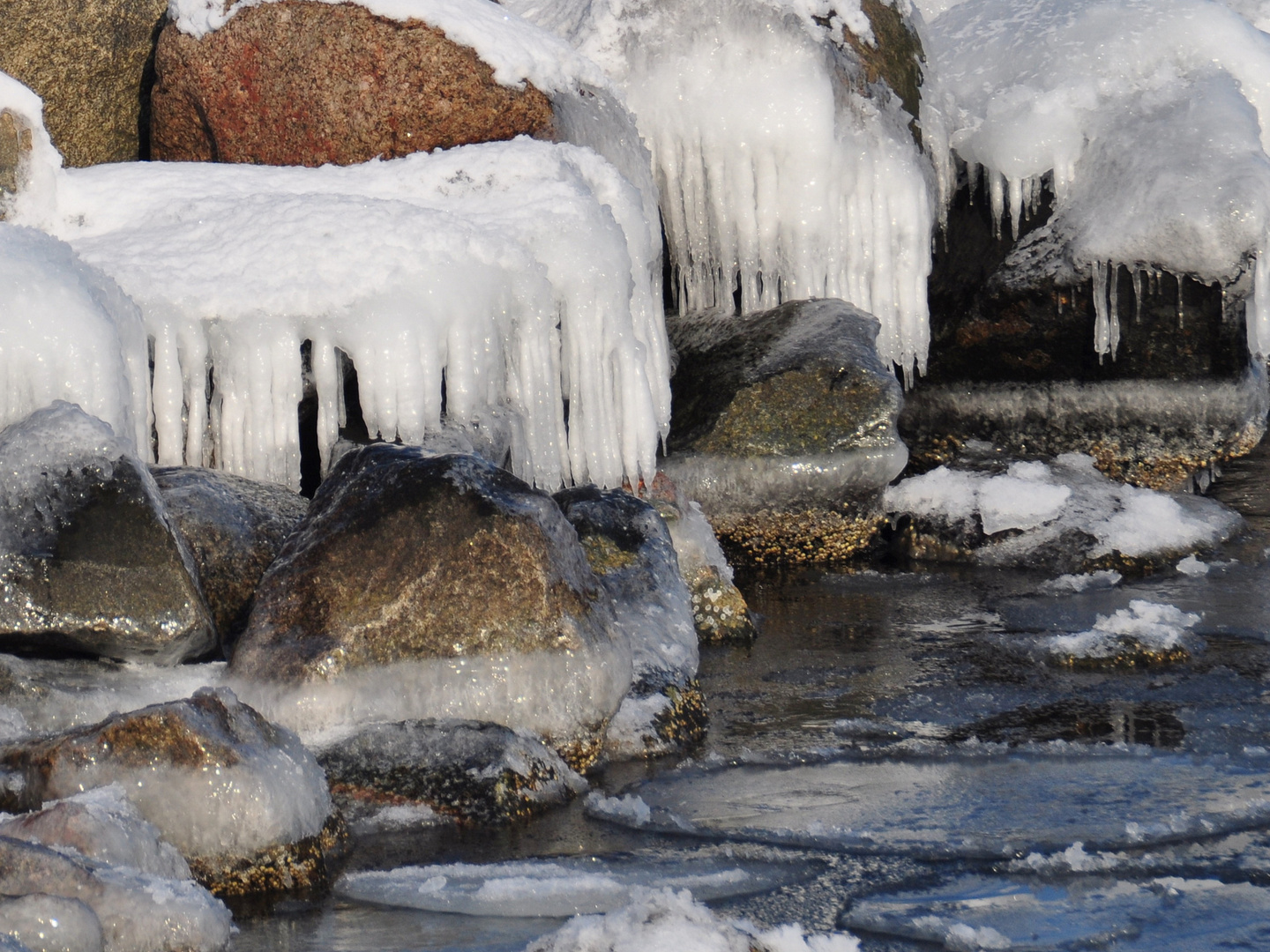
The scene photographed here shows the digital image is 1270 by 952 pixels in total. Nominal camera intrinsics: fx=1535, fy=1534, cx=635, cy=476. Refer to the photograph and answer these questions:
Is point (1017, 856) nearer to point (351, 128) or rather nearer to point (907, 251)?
point (351, 128)

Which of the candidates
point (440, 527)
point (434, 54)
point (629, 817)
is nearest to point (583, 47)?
point (434, 54)

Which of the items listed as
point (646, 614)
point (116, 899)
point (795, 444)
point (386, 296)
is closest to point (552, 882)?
point (116, 899)

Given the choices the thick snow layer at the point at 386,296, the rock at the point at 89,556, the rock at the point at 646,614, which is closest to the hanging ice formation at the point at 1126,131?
the thick snow layer at the point at 386,296

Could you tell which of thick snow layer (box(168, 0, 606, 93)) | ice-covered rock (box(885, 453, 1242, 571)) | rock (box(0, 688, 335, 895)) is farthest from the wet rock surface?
ice-covered rock (box(885, 453, 1242, 571))

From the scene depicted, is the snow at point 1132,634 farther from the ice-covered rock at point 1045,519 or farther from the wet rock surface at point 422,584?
the wet rock surface at point 422,584

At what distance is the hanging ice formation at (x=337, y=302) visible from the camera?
489 cm

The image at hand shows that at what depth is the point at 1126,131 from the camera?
8031 millimetres

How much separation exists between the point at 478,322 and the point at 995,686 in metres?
2.12

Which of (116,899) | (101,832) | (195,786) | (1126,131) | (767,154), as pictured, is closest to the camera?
(116,899)

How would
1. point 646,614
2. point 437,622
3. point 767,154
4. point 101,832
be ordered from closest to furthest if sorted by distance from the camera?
point 101,832
point 437,622
point 646,614
point 767,154

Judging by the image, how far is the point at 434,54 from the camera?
20.7 ft

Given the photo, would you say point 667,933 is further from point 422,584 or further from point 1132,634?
point 1132,634

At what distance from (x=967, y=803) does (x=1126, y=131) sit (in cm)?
546

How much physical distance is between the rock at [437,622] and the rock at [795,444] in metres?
2.87
